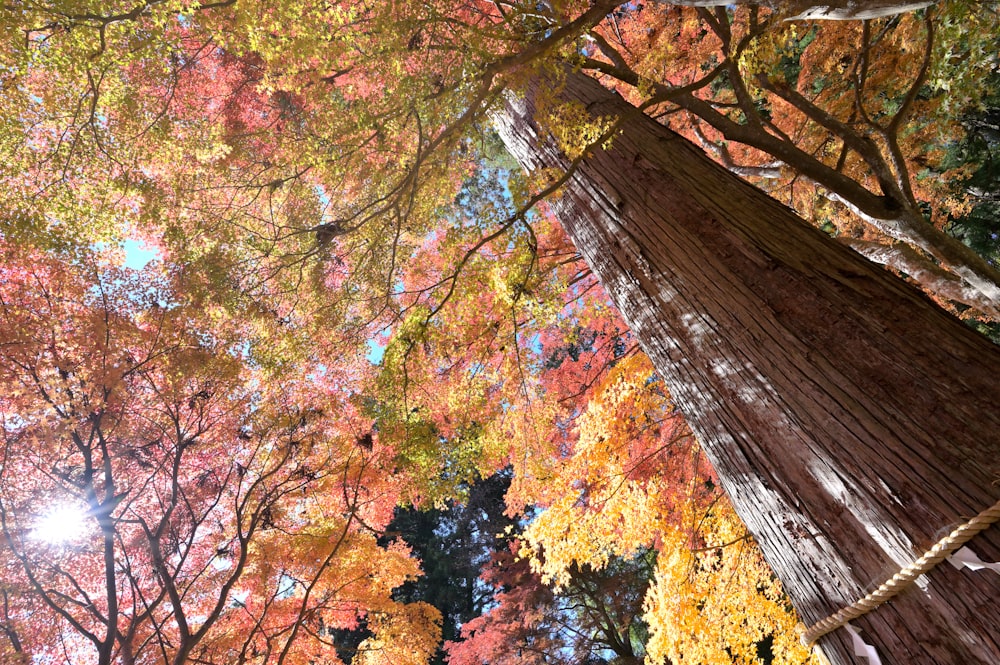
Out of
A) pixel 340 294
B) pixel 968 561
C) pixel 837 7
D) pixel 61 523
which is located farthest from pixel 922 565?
pixel 61 523

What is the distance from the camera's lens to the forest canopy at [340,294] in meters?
2.61

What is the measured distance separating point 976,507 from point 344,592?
21.4 ft

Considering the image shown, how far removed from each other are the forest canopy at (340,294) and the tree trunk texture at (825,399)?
0.69 m

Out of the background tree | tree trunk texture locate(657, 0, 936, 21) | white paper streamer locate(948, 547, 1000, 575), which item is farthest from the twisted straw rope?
the background tree

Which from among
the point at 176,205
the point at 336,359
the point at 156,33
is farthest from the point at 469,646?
the point at 156,33

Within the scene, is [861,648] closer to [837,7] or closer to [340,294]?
[837,7]

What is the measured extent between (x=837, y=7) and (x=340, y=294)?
3.97 meters

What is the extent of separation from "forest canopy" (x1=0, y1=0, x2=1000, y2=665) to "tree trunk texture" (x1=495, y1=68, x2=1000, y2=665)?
0.69m

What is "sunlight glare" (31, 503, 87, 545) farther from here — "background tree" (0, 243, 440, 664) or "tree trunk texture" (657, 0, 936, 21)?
"tree trunk texture" (657, 0, 936, 21)

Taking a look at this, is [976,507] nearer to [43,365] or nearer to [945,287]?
[945,287]

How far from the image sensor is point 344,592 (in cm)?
606

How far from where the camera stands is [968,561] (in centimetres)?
86

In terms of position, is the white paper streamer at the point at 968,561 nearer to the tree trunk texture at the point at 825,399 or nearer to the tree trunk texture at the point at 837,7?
the tree trunk texture at the point at 825,399

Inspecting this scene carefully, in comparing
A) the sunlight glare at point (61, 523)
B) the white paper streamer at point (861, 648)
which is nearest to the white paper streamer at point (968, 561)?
the white paper streamer at point (861, 648)
